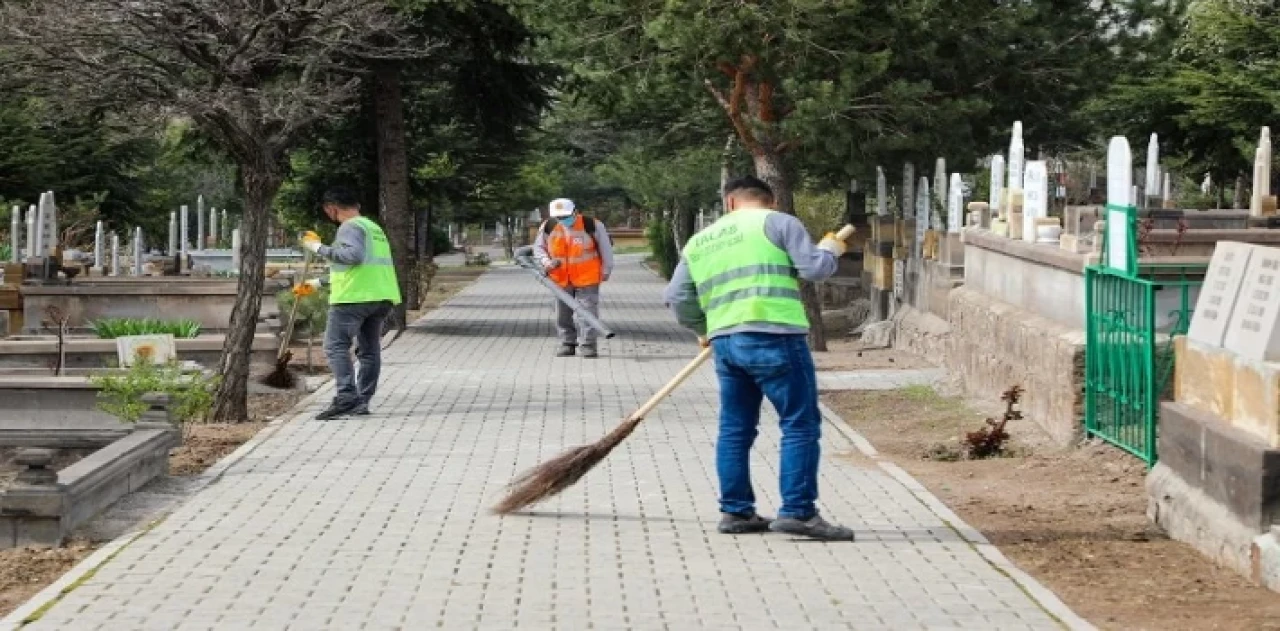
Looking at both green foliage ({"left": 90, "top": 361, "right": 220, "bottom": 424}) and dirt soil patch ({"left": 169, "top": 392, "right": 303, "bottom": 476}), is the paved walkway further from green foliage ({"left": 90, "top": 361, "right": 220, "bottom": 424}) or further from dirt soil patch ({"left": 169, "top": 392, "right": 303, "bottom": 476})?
green foliage ({"left": 90, "top": 361, "right": 220, "bottom": 424})

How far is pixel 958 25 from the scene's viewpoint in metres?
25.8

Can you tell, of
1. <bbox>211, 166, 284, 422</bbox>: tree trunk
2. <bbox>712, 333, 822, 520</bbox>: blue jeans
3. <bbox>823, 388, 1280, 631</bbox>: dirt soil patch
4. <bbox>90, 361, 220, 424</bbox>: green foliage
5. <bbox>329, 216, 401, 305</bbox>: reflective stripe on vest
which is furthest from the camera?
<bbox>211, 166, 284, 422</bbox>: tree trunk

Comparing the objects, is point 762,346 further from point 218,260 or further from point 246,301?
point 218,260

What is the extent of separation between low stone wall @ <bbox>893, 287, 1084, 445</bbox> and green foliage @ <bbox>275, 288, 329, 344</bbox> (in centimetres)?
659

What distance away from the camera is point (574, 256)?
23531mm

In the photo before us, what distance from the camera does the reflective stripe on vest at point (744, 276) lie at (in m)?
10.4

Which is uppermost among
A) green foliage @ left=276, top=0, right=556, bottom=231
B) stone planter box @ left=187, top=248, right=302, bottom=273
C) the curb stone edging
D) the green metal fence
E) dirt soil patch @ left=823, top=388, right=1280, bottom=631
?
green foliage @ left=276, top=0, right=556, bottom=231

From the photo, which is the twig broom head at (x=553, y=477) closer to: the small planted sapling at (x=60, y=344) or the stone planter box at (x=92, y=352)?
the small planted sapling at (x=60, y=344)

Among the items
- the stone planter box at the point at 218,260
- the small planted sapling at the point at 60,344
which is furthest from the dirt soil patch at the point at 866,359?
the stone planter box at the point at 218,260

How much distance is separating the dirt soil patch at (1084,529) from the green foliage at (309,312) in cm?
875

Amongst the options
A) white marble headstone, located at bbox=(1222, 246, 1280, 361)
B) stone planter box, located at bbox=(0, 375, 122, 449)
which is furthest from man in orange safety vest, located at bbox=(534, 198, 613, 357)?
white marble headstone, located at bbox=(1222, 246, 1280, 361)

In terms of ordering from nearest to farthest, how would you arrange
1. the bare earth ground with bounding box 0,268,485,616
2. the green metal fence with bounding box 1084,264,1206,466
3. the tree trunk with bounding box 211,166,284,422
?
1. the bare earth ground with bounding box 0,268,485,616
2. the green metal fence with bounding box 1084,264,1206,466
3. the tree trunk with bounding box 211,166,284,422

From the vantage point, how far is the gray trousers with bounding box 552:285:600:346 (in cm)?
2333

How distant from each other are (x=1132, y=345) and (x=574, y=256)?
37.2 feet
